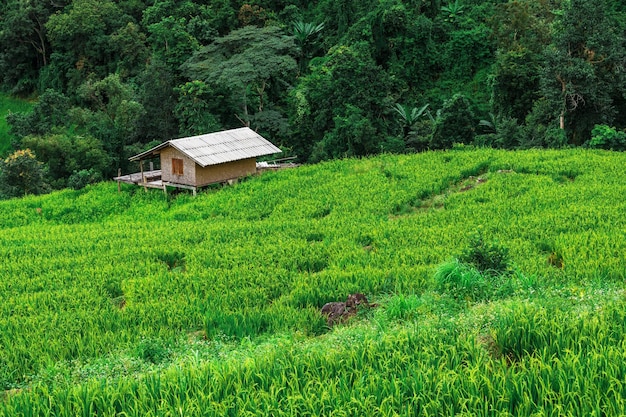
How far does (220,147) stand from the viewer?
73.8 feet

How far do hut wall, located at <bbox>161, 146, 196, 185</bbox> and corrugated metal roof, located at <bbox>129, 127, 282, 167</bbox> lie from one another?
0.94ft

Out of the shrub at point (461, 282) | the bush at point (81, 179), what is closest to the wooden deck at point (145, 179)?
the bush at point (81, 179)

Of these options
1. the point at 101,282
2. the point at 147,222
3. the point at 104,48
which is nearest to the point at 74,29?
the point at 104,48

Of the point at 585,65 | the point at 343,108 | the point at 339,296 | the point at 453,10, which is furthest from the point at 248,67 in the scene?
the point at 339,296

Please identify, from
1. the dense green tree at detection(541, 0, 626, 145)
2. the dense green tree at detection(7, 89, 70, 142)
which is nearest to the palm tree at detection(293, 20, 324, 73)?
the dense green tree at detection(7, 89, 70, 142)

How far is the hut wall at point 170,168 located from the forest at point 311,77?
632 cm

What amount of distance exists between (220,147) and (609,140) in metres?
13.0

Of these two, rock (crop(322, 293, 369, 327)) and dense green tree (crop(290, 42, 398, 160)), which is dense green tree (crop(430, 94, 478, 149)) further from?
rock (crop(322, 293, 369, 327))

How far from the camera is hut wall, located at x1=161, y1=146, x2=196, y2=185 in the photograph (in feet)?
71.2

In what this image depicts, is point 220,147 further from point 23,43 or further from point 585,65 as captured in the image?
point 23,43

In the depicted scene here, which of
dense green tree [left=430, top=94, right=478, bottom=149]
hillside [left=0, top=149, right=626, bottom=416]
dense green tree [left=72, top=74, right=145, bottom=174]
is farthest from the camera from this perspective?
dense green tree [left=72, top=74, right=145, bottom=174]

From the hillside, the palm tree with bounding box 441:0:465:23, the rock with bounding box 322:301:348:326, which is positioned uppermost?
the palm tree with bounding box 441:0:465:23

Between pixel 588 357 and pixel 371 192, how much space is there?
13.5 metres

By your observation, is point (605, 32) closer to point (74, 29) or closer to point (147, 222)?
point (147, 222)
